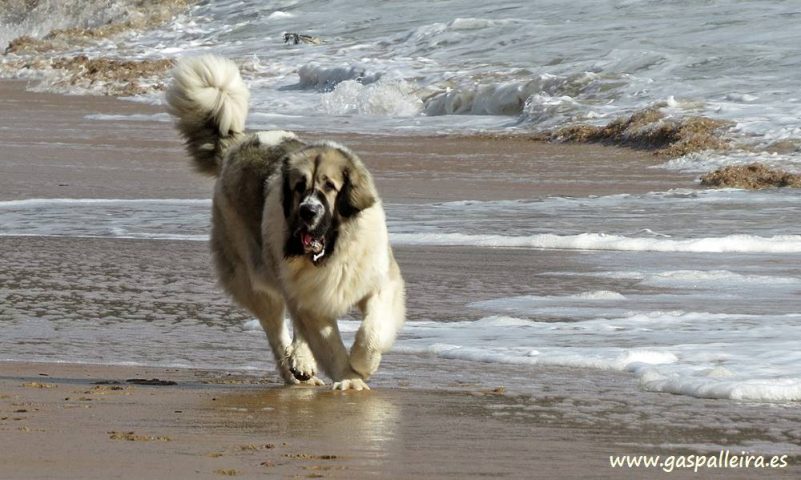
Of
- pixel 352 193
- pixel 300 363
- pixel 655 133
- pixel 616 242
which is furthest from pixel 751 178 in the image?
pixel 352 193

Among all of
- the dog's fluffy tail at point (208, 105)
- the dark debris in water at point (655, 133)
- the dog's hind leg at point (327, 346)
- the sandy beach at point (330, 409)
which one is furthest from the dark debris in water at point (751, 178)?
the dog's hind leg at point (327, 346)

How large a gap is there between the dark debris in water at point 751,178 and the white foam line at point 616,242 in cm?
351

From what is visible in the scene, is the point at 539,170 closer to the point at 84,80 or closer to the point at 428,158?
the point at 428,158

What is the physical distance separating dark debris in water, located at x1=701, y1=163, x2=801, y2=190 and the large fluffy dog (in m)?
8.38

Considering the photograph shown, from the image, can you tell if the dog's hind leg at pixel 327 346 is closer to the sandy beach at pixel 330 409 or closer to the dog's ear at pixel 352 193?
the sandy beach at pixel 330 409

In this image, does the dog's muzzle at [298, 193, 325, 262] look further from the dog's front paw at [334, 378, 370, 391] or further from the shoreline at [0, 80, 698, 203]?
the shoreline at [0, 80, 698, 203]

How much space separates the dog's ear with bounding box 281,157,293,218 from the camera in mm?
6469

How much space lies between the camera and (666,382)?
605cm

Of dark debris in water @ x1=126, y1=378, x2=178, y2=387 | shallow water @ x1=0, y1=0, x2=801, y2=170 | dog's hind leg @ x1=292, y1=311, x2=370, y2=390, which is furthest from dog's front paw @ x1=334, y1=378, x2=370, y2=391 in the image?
shallow water @ x1=0, y1=0, x2=801, y2=170

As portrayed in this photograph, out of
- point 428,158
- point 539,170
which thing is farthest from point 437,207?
point 428,158

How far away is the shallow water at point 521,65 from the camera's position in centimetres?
2247

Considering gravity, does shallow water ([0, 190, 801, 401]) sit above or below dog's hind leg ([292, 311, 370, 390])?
below

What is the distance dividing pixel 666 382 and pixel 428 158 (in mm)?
12424

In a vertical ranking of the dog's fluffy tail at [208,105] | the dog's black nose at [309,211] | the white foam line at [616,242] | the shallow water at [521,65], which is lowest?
the shallow water at [521,65]
